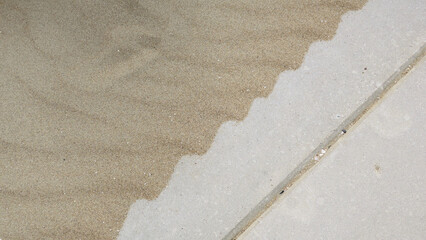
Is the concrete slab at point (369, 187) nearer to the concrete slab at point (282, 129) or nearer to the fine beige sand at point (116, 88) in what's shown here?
the concrete slab at point (282, 129)

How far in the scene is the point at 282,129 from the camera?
147cm

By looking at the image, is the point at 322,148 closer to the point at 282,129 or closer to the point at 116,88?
the point at 282,129

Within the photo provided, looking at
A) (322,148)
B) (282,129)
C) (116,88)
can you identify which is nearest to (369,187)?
(322,148)

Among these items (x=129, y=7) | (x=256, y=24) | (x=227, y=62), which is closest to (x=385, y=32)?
(x=256, y=24)

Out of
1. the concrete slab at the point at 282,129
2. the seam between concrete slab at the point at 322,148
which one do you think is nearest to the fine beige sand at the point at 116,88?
the concrete slab at the point at 282,129

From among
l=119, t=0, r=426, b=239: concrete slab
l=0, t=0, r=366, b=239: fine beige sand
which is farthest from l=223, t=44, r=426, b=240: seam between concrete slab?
l=0, t=0, r=366, b=239: fine beige sand

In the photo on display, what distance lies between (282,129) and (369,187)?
1.35ft

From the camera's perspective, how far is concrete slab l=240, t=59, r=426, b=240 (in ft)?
4.56

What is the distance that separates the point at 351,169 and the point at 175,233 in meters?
0.75

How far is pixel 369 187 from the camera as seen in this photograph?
1.42 m

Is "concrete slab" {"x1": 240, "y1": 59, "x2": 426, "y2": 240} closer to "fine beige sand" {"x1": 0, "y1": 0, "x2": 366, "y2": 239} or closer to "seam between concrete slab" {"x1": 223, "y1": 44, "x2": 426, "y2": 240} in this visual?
"seam between concrete slab" {"x1": 223, "y1": 44, "x2": 426, "y2": 240}

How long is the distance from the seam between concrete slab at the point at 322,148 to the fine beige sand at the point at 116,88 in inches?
12.4

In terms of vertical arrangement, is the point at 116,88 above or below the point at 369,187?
below

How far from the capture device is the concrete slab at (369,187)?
1.39 meters
